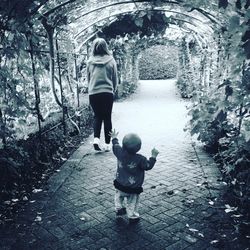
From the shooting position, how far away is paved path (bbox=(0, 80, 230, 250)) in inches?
125

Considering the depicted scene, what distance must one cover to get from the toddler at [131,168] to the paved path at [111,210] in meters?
0.27

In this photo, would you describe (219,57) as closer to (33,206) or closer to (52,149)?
(52,149)

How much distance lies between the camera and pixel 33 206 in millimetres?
4020

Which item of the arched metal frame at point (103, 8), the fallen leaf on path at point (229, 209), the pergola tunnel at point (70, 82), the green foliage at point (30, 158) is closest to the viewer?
the pergola tunnel at point (70, 82)

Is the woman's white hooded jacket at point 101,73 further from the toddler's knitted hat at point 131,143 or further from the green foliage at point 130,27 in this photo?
the green foliage at point 130,27

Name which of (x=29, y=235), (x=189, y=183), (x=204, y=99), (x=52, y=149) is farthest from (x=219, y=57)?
(x=29, y=235)

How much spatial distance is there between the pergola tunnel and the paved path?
1.30 ft

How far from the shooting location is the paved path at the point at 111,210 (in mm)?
3186

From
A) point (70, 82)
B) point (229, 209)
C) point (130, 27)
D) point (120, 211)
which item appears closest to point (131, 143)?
point (120, 211)

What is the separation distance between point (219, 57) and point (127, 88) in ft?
37.4

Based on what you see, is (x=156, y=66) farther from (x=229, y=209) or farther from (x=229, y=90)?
(x=229, y=90)

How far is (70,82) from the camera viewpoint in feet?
28.0

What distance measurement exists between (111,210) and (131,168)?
817 mm

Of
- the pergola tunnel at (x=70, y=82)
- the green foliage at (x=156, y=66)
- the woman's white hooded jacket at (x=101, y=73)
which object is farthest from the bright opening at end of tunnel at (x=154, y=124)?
the green foliage at (x=156, y=66)
